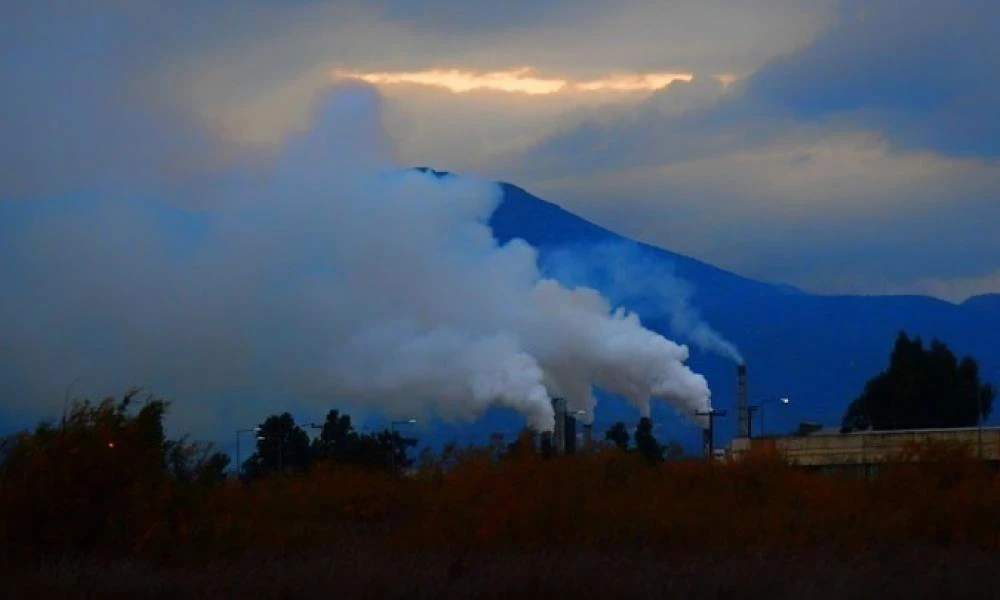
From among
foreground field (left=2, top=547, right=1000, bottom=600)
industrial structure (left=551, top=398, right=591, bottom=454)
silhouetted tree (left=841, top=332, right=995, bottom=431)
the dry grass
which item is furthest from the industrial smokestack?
foreground field (left=2, top=547, right=1000, bottom=600)

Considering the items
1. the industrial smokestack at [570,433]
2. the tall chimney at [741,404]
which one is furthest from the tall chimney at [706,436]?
the industrial smokestack at [570,433]

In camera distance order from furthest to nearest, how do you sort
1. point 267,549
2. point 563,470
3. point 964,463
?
point 964,463 < point 563,470 < point 267,549

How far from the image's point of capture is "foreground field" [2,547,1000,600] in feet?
70.8

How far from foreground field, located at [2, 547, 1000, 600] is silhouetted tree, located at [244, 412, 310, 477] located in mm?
50214

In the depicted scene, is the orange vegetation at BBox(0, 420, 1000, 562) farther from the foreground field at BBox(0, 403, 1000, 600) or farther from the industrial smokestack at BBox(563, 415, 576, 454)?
the industrial smokestack at BBox(563, 415, 576, 454)

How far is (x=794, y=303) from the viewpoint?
164 metres

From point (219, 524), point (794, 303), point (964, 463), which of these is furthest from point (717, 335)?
point (219, 524)

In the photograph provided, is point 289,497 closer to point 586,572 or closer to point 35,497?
point 35,497

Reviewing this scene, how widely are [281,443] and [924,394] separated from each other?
3471 cm

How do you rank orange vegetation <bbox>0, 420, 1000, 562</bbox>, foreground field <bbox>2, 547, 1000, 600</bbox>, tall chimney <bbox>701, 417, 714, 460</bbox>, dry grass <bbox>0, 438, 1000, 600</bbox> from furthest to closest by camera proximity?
tall chimney <bbox>701, 417, 714, 460</bbox>
orange vegetation <bbox>0, 420, 1000, 562</bbox>
dry grass <bbox>0, 438, 1000, 600</bbox>
foreground field <bbox>2, 547, 1000, 600</bbox>

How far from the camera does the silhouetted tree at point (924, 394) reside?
87.6 metres

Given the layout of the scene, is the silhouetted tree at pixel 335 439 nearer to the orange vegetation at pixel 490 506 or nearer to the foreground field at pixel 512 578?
the orange vegetation at pixel 490 506

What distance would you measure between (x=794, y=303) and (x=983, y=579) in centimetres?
14144

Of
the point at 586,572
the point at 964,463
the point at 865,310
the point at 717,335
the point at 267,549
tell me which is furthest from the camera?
the point at 865,310
